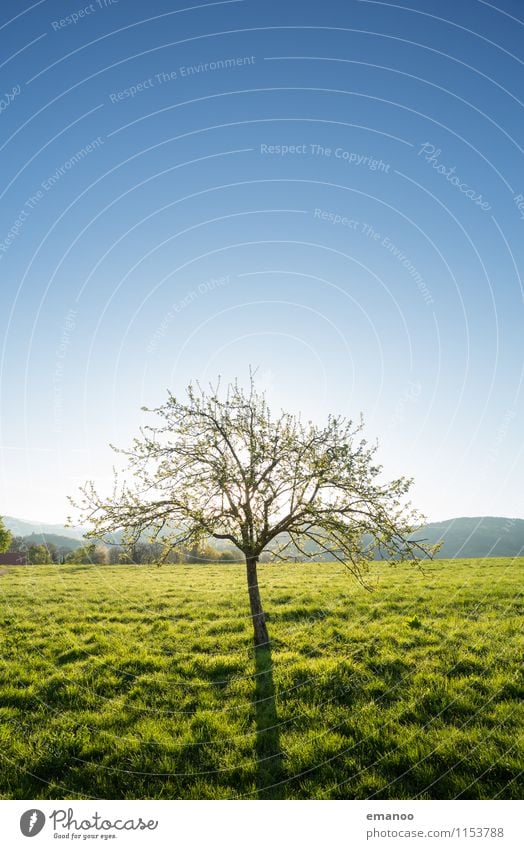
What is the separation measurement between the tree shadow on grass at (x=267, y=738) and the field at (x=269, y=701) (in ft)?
0.10

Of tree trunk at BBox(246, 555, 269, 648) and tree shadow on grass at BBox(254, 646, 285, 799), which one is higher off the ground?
tree trunk at BBox(246, 555, 269, 648)

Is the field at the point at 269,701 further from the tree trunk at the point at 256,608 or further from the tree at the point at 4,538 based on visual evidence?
the tree at the point at 4,538

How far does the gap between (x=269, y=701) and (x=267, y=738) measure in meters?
1.60

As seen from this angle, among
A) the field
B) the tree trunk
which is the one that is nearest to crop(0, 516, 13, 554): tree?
the field

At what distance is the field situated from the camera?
720 cm

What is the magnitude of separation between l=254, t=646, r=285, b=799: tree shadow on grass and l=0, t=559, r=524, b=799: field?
0.10ft

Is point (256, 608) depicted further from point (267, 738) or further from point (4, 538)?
point (4, 538)

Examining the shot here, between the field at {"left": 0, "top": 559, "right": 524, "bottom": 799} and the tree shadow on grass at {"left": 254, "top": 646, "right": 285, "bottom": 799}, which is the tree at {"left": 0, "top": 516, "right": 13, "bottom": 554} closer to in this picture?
the field at {"left": 0, "top": 559, "right": 524, "bottom": 799}

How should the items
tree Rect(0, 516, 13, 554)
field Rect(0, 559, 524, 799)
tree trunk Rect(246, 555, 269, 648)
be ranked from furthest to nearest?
tree Rect(0, 516, 13, 554) → tree trunk Rect(246, 555, 269, 648) → field Rect(0, 559, 524, 799)

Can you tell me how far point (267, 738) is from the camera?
840cm

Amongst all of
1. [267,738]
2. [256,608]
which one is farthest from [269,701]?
[256,608]

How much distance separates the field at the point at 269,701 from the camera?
720cm

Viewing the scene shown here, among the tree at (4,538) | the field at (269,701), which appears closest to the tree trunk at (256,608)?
the field at (269,701)

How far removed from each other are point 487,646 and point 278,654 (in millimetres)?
6715
